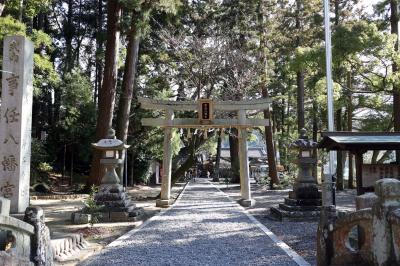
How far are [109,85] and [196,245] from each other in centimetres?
1189

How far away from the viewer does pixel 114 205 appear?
12.3 metres

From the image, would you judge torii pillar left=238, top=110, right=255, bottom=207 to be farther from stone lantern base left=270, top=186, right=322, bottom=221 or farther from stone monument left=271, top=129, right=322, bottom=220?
stone lantern base left=270, top=186, right=322, bottom=221

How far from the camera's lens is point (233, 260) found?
6953 mm

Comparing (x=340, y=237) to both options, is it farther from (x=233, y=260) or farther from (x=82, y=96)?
(x=82, y=96)

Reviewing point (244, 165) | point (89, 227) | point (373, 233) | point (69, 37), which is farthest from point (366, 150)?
point (69, 37)

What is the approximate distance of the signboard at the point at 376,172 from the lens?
28.6ft

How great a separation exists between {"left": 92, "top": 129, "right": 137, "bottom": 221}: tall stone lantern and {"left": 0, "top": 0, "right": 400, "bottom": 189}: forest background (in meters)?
4.26

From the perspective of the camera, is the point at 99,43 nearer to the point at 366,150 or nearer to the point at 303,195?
the point at 303,195

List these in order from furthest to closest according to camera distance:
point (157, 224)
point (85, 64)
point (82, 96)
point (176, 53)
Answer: point (85, 64), point (82, 96), point (176, 53), point (157, 224)

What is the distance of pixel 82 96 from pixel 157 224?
1598 cm

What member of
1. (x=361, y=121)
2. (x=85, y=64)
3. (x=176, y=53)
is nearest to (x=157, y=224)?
(x=176, y=53)

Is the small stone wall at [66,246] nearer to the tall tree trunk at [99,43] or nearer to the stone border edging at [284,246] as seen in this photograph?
the stone border edging at [284,246]

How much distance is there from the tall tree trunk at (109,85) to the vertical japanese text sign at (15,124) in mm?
9304

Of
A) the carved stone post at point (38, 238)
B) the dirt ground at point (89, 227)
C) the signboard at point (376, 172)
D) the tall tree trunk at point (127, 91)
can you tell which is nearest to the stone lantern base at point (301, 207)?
the signboard at point (376, 172)
